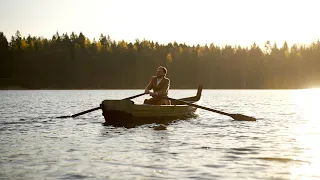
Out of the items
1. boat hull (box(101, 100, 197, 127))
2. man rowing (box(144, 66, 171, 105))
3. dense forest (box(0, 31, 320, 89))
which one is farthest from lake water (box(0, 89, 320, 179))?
dense forest (box(0, 31, 320, 89))

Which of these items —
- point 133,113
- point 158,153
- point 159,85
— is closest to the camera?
point 158,153

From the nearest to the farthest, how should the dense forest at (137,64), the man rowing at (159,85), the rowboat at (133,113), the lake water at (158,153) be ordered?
the lake water at (158,153), the rowboat at (133,113), the man rowing at (159,85), the dense forest at (137,64)

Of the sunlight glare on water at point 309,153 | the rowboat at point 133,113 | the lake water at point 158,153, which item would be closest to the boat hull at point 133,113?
the rowboat at point 133,113

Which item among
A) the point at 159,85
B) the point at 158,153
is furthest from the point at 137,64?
the point at 158,153

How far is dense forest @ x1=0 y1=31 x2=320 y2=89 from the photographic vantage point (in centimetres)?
13538

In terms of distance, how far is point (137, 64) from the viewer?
5669 inches

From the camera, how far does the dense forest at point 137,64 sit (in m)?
135

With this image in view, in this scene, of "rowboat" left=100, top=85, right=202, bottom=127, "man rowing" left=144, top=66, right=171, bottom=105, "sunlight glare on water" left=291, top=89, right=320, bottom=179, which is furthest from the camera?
"man rowing" left=144, top=66, right=171, bottom=105

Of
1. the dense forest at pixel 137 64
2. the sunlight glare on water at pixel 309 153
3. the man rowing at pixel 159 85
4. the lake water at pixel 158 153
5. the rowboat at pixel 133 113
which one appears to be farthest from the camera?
the dense forest at pixel 137 64

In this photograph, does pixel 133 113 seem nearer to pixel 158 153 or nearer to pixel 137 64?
pixel 158 153

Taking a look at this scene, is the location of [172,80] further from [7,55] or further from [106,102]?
[106,102]

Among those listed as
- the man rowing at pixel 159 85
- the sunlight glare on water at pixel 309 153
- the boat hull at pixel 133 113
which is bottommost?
the sunlight glare on water at pixel 309 153

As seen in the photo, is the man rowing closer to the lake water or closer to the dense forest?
the lake water

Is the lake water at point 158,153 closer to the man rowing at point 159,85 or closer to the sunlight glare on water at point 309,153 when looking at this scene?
the sunlight glare on water at point 309,153
